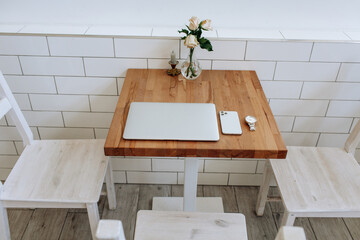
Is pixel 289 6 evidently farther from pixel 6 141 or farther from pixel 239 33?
pixel 6 141

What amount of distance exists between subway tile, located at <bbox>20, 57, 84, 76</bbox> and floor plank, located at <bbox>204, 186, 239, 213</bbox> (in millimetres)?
1033

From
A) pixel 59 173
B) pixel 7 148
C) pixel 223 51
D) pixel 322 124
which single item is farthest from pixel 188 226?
pixel 7 148

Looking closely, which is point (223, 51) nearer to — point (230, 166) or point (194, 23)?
point (194, 23)

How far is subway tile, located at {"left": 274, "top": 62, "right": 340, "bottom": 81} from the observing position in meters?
1.71

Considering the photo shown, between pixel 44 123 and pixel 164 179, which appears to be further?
pixel 164 179

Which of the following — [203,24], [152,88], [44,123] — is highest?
[203,24]

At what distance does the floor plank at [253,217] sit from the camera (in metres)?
1.85

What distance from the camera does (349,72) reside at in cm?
174

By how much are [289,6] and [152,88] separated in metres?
0.79

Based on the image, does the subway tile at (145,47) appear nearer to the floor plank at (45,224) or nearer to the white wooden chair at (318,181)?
the white wooden chair at (318,181)

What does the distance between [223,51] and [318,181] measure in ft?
2.45

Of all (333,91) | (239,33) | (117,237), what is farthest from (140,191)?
(117,237)

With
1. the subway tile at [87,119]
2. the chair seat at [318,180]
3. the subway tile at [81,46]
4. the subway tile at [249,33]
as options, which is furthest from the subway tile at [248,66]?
the subway tile at [87,119]

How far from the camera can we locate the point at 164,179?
2131 mm
